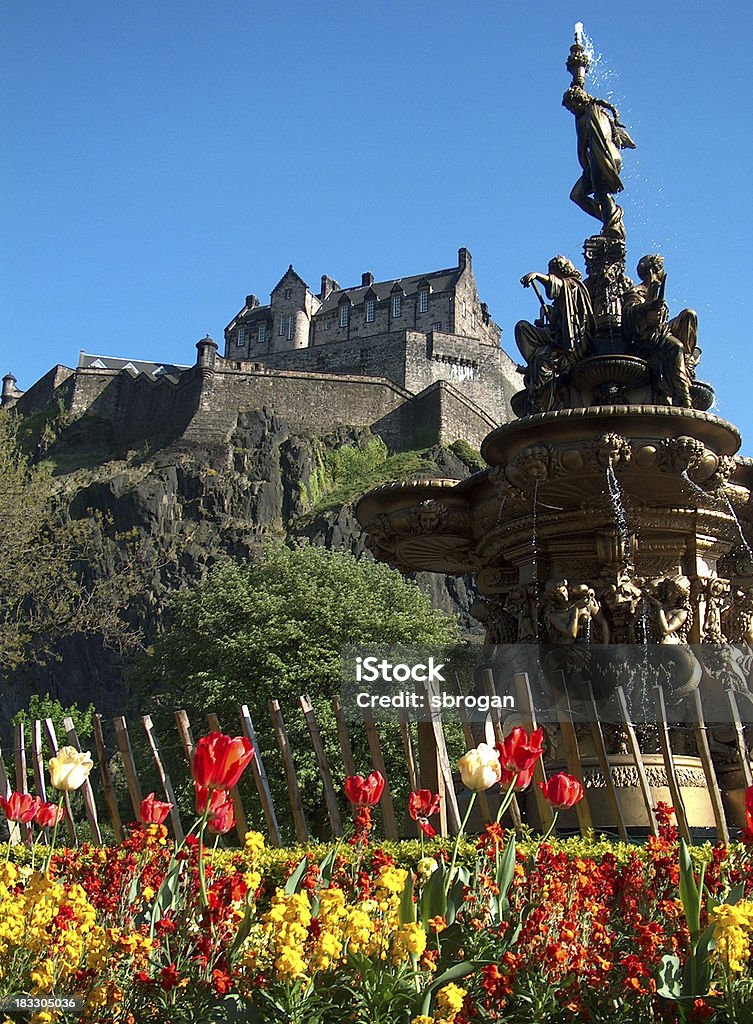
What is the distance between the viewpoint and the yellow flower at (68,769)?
353cm

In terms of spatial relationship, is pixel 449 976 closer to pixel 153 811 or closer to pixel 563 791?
pixel 563 791

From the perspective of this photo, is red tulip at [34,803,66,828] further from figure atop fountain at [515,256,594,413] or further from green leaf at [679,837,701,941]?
figure atop fountain at [515,256,594,413]

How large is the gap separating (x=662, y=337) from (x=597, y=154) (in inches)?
86.3

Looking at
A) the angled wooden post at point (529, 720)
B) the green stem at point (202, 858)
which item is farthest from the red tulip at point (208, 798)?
the angled wooden post at point (529, 720)

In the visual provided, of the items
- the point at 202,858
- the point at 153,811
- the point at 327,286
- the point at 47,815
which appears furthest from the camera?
the point at 327,286

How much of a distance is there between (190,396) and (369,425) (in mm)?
10119

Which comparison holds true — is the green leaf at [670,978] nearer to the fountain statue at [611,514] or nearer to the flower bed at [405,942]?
the flower bed at [405,942]

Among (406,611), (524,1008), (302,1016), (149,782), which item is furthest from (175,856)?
(406,611)

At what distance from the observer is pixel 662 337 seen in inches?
313

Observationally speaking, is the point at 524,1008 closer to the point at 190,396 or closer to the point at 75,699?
the point at 75,699

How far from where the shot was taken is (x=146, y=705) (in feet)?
89.4

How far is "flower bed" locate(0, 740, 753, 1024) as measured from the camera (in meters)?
2.59

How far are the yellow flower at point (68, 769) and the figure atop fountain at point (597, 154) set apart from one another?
695cm

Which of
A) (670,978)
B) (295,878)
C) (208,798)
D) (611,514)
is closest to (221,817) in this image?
(208,798)
